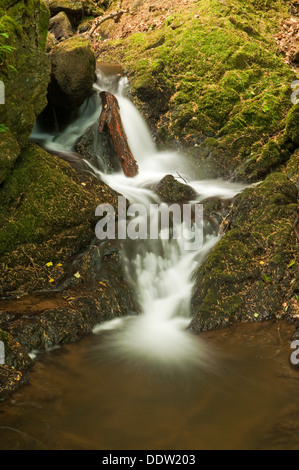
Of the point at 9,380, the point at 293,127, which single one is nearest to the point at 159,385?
the point at 9,380

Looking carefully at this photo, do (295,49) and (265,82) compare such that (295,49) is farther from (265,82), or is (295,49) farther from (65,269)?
(65,269)

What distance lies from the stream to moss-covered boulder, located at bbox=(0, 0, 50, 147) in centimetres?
263

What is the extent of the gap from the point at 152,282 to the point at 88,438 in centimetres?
320

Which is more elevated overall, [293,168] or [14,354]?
[293,168]

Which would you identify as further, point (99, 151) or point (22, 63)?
point (99, 151)

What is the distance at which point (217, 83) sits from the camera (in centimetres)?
1041

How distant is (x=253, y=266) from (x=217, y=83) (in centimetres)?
661

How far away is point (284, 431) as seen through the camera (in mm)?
3080

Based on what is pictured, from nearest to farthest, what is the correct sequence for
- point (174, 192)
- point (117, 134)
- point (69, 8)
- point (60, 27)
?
1. point (174, 192)
2. point (117, 134)
3. point (60, 27)
4. point (69, 8)

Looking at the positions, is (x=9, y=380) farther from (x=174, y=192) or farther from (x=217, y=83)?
(x=217, y=83)

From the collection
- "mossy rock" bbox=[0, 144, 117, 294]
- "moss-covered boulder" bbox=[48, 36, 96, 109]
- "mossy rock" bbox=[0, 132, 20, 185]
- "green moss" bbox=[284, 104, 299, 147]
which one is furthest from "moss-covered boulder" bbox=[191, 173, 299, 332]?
"moss-covered boulder" bbox=[48, 36, 96, 109]

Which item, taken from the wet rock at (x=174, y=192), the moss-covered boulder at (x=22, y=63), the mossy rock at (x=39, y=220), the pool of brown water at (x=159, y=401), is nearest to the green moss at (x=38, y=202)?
the mossy rock at (x=39, y=220)

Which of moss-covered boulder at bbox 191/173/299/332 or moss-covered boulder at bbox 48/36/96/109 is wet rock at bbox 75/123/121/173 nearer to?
moss-covered boulder at bbox 48/36/96/109
